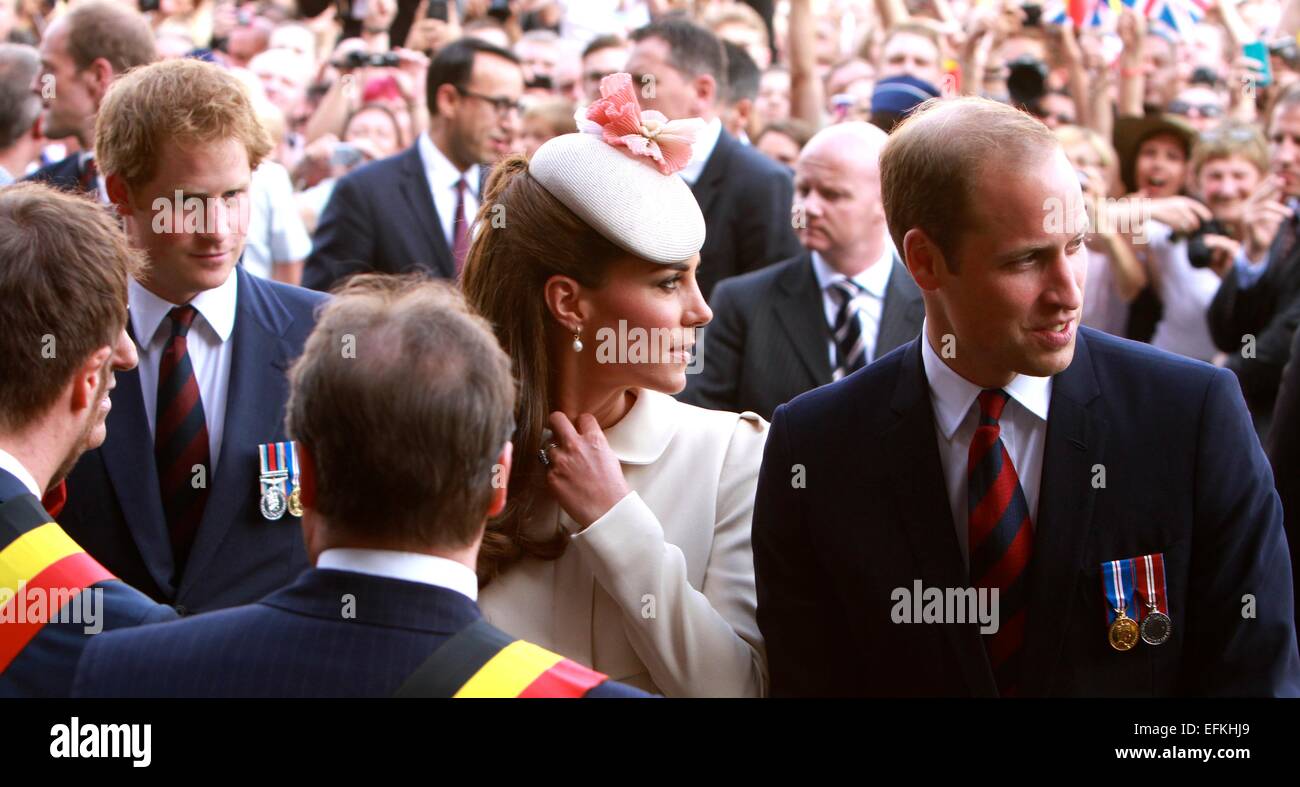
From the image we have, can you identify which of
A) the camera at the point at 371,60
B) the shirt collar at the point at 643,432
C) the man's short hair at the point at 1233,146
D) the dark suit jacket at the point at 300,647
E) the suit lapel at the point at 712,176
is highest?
the camera at the point at 371,60

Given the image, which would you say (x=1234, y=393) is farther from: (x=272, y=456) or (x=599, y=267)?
(x=272, y=456)

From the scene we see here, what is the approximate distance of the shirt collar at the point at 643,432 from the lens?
112 inches

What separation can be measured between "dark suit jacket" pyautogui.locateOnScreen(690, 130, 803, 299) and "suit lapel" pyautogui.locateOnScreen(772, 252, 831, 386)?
2.25ft

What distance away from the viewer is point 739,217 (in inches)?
231

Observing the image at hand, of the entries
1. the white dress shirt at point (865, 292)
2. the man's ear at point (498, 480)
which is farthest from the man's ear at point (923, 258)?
the white dress shirt at point (865, 292)

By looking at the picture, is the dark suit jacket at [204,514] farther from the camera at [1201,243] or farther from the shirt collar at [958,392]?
the camera at [1201,243]

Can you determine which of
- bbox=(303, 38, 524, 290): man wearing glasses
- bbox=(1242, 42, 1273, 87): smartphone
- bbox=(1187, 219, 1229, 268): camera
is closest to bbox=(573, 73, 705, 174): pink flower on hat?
bbox=(303, 38, 524, 290): man wearing glasses

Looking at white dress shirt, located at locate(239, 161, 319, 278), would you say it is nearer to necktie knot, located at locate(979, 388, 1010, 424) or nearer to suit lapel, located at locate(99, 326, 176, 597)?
suit lapel, located at locate(99, 326, 176, 597)

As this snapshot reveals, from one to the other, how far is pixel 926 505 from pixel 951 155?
1.92 ft

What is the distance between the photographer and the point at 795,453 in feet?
8.58

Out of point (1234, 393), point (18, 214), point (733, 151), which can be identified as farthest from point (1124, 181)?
point (18, 214)

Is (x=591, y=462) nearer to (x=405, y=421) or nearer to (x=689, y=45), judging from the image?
(x=405, y=421)

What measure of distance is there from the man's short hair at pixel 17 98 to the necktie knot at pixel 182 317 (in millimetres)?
2756

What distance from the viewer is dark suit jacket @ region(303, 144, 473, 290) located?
5.75 metres
